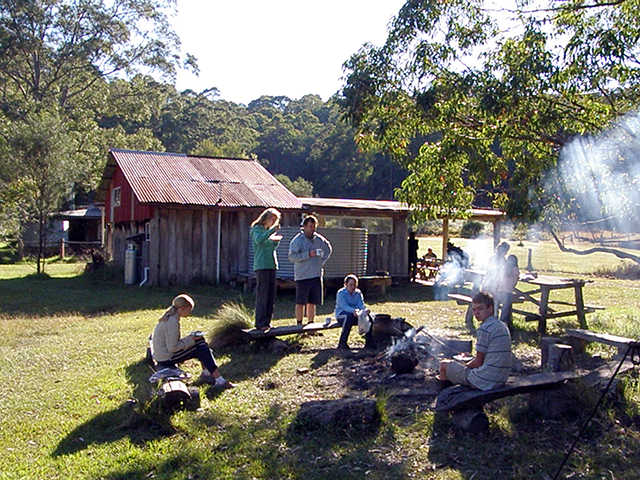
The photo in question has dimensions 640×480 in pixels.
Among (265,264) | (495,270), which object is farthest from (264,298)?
(495,270)

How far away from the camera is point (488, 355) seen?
5.25m

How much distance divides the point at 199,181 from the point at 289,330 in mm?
11160

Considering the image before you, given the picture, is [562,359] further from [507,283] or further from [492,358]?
[507,283]

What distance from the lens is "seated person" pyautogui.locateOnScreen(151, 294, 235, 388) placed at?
645 cm

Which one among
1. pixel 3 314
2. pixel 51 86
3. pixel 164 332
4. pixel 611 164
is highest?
pixel 51 86

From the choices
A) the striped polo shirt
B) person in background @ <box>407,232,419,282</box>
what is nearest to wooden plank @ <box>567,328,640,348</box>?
the striped polo shirt

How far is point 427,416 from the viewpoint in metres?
5.45

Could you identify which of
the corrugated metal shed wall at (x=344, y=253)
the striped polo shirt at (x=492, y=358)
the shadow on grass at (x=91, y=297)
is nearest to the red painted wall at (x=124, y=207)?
the shadow on grass at (x=91, y=297)

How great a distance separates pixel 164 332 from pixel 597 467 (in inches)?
167

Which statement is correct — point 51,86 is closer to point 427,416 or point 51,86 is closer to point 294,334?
point 294,334

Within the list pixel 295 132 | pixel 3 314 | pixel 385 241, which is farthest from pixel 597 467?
pixel 295 132

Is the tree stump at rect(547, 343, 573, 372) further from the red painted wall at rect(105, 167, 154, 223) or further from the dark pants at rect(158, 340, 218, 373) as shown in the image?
the red painted wall at rect(105, 167, 154, 223)

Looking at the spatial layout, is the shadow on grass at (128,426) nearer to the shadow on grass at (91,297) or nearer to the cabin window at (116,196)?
the shadow on grass at (91,297)

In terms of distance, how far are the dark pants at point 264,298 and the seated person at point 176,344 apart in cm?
191
